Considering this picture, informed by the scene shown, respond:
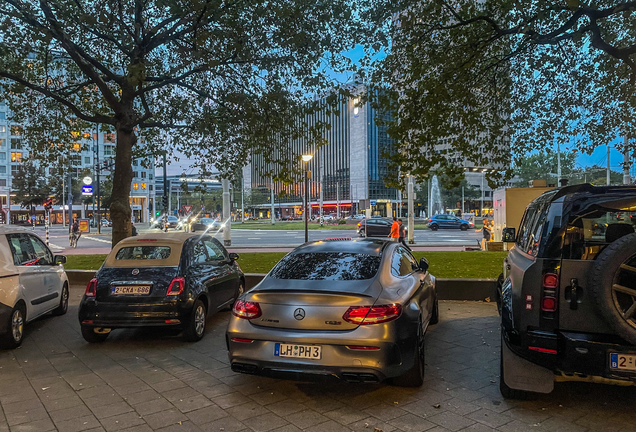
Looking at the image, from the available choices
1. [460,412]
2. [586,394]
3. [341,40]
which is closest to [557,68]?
[341,40]

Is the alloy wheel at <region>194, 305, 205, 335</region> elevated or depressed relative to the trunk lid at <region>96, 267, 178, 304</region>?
depressed

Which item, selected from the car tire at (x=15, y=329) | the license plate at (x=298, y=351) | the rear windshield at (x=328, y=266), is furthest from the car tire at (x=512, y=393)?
the car tire at (x=15, y=329)

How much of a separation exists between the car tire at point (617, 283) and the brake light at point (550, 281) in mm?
247

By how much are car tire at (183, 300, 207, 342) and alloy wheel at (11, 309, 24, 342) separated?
2263 millimetres

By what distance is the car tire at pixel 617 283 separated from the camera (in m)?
3.15

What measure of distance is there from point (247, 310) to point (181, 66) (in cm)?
732

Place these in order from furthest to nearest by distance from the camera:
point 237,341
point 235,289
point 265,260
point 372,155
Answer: point 372,155, point 265,260, point 235,289, point 237,341

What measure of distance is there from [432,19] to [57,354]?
9.25 meters

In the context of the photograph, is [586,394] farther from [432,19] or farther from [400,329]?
[432,19]

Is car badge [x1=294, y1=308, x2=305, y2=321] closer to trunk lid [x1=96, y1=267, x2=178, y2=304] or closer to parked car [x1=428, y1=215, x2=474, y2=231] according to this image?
trunk lid [x1=96, y1=267, x2=178, y2=304]

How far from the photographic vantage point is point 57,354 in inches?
230

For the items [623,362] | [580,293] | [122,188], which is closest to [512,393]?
[623,362]

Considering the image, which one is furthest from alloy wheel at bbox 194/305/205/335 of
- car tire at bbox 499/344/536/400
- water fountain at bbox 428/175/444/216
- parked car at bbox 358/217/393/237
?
water fountain at bbox 428/175/444/216

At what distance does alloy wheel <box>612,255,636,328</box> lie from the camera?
124 inches
